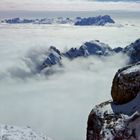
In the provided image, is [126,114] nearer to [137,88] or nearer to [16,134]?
[137,88]

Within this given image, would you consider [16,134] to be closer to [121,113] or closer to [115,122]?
[121,113]

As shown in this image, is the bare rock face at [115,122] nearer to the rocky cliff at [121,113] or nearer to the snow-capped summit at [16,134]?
the rocky cliff at [121,113]

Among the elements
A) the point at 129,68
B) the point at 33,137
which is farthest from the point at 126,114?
the point at 33,137

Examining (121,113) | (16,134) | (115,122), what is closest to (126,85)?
(121,113)

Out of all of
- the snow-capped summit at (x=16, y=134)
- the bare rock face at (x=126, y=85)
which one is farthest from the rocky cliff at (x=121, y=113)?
the snow-capped summit at (x=16, y=134)

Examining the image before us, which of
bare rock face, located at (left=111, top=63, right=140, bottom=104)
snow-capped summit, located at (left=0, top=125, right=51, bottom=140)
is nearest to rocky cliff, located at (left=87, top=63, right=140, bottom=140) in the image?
bare rock face, located at (left=111, top=63, right=140, bottom=104)

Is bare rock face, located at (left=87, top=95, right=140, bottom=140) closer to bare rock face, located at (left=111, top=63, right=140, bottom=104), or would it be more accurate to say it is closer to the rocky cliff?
the rocky cliff
